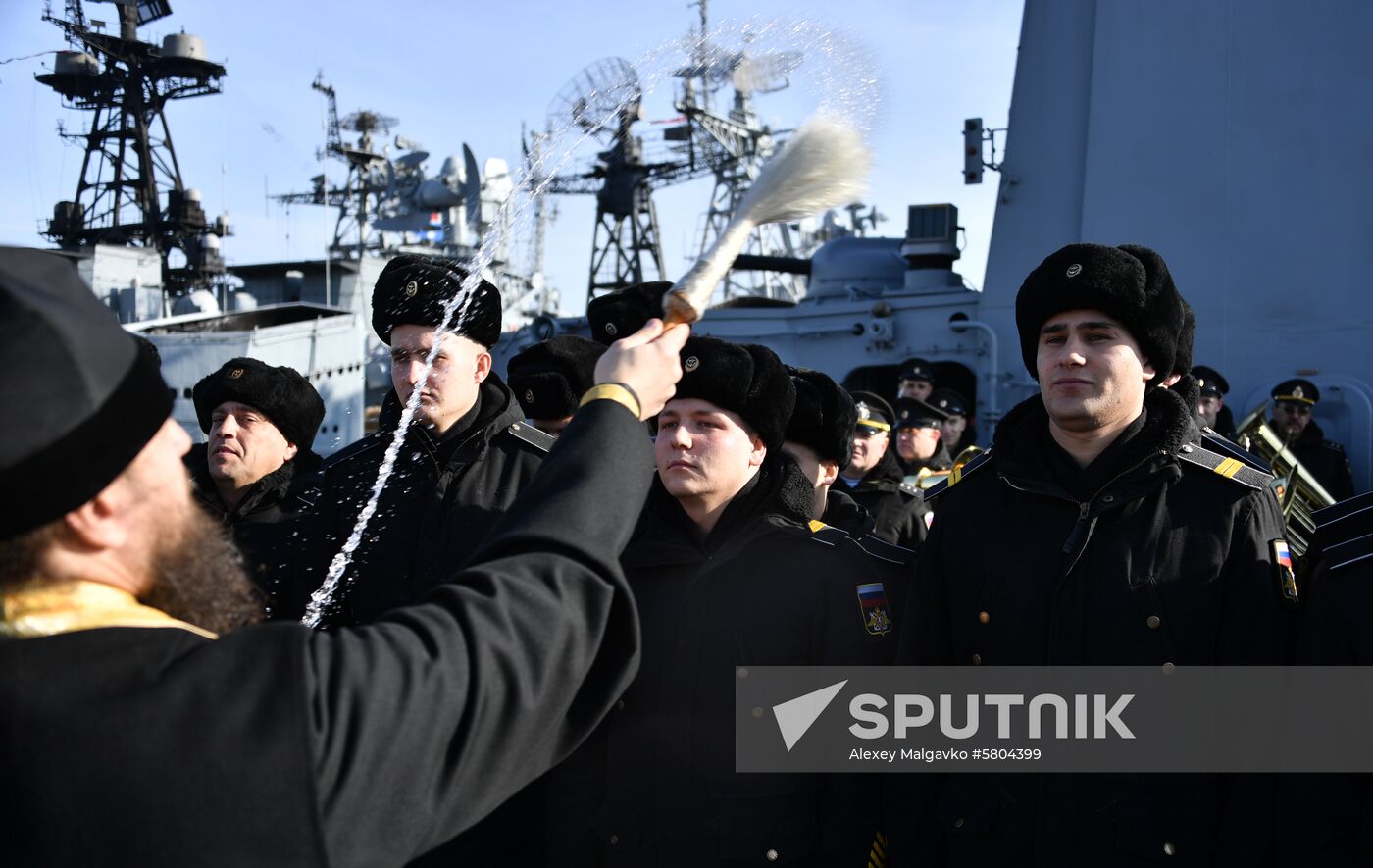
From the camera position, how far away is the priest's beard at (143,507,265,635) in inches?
49.6

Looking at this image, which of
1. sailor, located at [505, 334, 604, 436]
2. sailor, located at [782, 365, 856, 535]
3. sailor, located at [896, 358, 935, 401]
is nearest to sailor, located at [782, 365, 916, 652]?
sailor, located at [782, 365, 856, 535]

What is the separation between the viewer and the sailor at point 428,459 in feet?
9.81

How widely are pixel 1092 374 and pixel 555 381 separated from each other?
2.45 metres

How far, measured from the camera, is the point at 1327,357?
10.3 metres

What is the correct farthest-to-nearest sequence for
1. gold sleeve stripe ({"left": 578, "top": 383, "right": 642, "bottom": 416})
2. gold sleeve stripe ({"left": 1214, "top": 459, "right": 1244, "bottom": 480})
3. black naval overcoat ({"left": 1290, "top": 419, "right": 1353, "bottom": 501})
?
black naval overcoat ({"left": 1290, "top": 419, "right": 1353, "bottom": 501})
gold sleeve stripe ({"left": 1214, "top": 459, "right": 1244, "bottom": 480})
gold sleeve stripe ({"left": 578, "top": 383, "right": 642, "bottom": 416})

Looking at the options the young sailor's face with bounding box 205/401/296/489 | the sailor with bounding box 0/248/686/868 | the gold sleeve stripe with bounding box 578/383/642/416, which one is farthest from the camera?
the young sailor's face with bounding box 205/401/296/489

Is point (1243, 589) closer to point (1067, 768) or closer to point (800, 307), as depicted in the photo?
point (1067, 768)

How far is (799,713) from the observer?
8.64 ft

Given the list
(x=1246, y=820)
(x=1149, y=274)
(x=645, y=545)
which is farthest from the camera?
(x=645, y=545)

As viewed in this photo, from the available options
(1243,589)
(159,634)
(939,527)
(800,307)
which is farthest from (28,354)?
(800,307)

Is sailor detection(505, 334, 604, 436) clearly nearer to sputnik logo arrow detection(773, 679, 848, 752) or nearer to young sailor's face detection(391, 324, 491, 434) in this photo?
young sailor's face detection(391, 324, 491, 434)

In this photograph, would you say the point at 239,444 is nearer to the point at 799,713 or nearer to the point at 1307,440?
the point at 799,713

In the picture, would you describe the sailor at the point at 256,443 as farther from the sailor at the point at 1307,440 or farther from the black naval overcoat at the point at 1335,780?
the sailor at the point at 1307,440

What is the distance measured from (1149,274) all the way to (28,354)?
2411 mm
